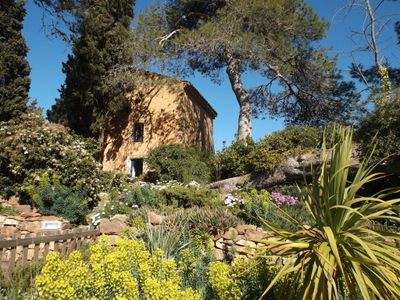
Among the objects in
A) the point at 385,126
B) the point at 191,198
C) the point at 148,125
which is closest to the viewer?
the point at 191,198

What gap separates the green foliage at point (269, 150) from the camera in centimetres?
1150

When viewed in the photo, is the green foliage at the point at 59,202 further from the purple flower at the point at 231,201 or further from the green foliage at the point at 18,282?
the green foliage at the point at 18,282

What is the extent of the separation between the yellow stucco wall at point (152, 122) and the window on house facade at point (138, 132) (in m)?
0.20

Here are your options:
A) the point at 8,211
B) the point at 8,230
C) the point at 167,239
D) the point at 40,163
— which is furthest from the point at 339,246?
the point at 40,163

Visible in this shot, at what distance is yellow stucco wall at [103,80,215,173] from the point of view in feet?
63.3

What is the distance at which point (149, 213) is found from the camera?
7.08m

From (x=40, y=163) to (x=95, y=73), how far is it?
7.82m

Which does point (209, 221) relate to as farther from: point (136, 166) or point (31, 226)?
point (136, 166)

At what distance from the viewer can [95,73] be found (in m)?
17.6

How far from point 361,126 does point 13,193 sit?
35.4 feet

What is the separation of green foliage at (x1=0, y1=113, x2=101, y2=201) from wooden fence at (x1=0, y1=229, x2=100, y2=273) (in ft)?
12.7

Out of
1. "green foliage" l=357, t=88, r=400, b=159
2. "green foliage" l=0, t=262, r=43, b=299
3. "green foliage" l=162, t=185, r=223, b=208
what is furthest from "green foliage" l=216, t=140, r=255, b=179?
"green foliage" l=0, t=262, r=43, b=299

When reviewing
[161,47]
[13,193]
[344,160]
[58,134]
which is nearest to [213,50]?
[161,47]

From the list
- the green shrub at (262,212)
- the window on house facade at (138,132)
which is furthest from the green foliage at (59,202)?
the window on house facade at (138,132)
